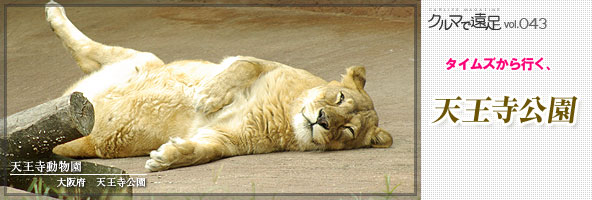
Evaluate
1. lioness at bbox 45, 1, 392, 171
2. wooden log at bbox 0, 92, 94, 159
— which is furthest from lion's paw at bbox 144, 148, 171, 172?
wooden log at bbox 0, 92, 94, 159

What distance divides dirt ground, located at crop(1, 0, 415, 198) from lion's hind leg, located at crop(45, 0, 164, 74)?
3.96ft

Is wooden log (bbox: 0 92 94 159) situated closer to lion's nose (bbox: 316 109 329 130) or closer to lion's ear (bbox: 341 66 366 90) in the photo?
lion's nose (bbox: 316 109 329 130)

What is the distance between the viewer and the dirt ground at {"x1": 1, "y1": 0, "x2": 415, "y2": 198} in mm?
4539

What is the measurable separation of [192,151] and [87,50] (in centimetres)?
201

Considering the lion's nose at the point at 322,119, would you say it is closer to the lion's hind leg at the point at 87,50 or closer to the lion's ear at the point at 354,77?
the lion's ear at the point at 354,77

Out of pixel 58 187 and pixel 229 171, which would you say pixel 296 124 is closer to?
pixel 229 171

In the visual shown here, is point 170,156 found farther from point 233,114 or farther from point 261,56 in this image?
point 261,56

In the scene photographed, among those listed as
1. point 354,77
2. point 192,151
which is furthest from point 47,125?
point 354,77

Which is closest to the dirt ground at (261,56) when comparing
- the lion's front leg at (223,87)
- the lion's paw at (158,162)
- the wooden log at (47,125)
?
the lion's paw at (158,162)

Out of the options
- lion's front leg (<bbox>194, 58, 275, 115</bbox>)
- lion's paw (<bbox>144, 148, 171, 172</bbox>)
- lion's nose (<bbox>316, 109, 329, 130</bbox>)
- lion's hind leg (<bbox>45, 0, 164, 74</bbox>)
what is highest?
lion's hind leg (<bbox>45, 0, 164, 74</bbox>)

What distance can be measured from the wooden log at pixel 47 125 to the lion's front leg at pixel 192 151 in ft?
2.57

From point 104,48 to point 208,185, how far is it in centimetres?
260

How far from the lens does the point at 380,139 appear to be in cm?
558

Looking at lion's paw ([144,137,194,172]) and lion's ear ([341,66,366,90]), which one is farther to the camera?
lion's ear ([341,66,366,90])
